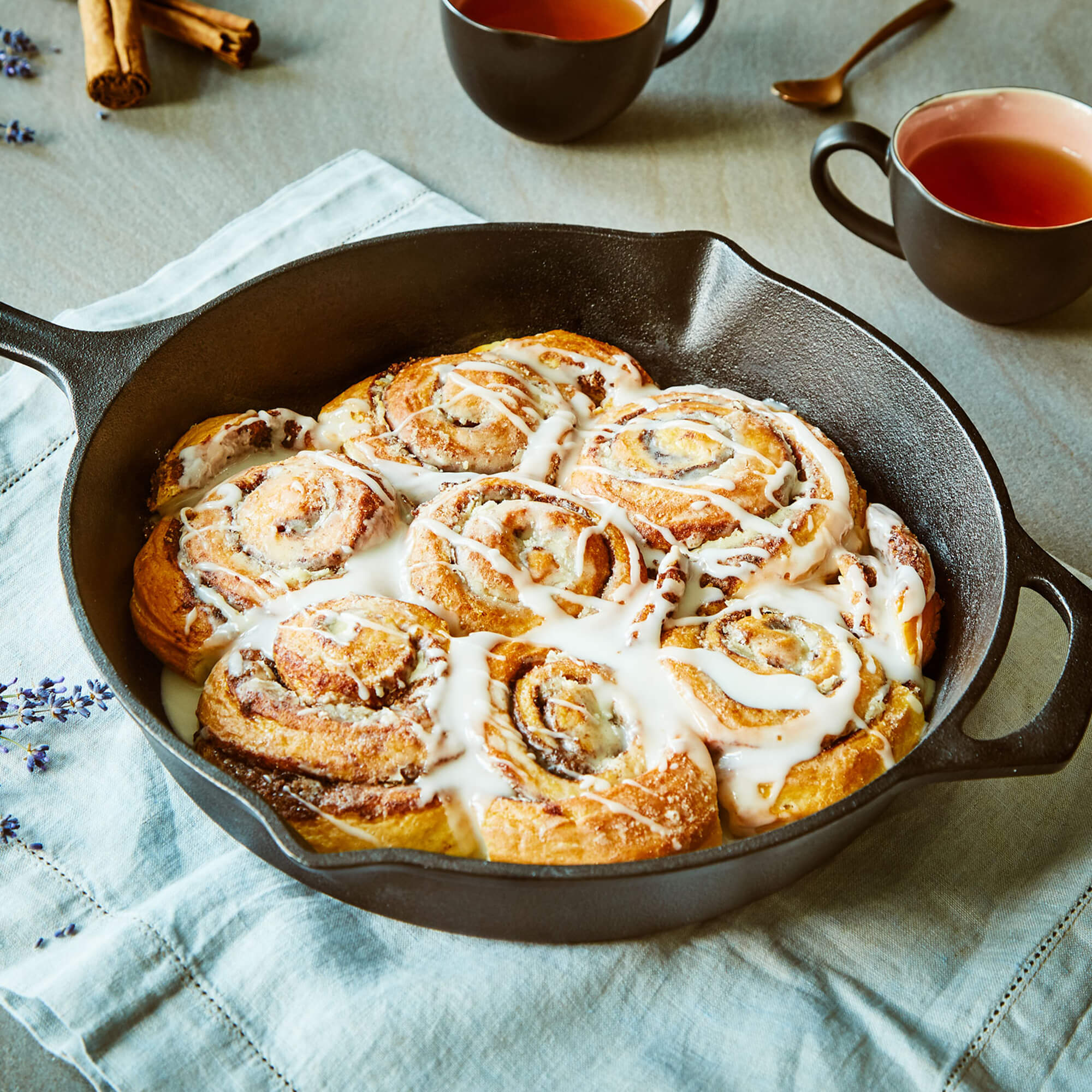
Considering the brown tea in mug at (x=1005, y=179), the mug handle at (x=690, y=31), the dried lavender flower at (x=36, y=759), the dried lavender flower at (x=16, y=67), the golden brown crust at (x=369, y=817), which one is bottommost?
the dried lavender flower at (x=36, y=759)

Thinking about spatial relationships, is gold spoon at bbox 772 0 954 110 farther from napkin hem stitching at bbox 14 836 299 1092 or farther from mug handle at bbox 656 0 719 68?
napkin hem stitching at bbox 14 836 299 1092

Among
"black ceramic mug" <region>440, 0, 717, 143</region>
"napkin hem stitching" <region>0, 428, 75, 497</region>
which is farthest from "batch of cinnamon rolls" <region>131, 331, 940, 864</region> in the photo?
"black ceramic mug" <region>440, 0, 717, 143</region>

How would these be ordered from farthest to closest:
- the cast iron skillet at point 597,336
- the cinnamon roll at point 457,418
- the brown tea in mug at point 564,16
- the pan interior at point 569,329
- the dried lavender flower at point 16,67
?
the dried lavender flower at point 16,67 → the brown tea in mug at point 564,16 → the cinnamon roll at point 457,418 → the pan interior at point 569,329 → the cast iron skillet at point 597,336

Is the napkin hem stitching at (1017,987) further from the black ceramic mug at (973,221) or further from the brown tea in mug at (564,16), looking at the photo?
the brown tea in mug at (564,16)

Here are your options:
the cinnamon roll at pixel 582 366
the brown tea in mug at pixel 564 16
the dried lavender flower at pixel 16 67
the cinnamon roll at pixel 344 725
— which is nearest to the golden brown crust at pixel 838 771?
the cinnamon roll at pixel 344 725

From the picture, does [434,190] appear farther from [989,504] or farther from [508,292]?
[989,504]

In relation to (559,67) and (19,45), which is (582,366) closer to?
(559,67)
